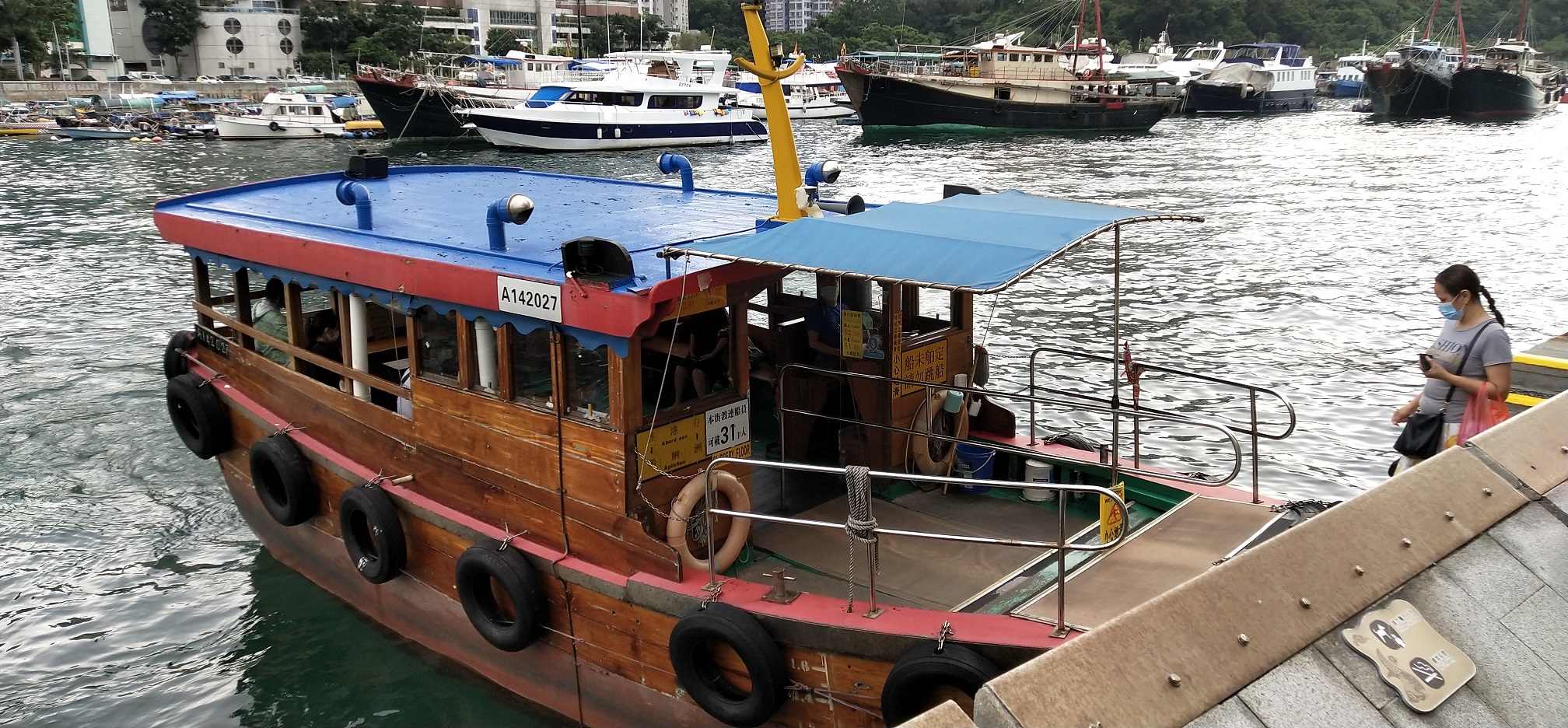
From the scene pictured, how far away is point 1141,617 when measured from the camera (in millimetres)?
3469

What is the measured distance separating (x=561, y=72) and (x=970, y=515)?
6020 centimetres

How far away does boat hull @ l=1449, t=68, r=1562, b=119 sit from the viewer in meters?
54.0

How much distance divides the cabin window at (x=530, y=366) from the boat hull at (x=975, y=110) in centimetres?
4776

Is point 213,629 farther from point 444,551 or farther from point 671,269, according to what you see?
point 671,269

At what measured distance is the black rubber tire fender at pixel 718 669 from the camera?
514cm

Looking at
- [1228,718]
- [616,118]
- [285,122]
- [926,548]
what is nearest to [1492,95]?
[616,118]

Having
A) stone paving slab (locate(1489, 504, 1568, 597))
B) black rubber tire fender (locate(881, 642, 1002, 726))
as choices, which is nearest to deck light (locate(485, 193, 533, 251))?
black rubber tire fender (locate(881, 642, 1002, 726))

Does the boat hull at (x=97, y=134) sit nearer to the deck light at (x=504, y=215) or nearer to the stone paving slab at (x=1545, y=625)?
the deck light at (x=504, y=215)

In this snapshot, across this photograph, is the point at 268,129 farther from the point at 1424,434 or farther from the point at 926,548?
the point at 1424,434

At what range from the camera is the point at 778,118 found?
6500 millimetres

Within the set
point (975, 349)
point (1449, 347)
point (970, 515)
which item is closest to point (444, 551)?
point (970, 515)

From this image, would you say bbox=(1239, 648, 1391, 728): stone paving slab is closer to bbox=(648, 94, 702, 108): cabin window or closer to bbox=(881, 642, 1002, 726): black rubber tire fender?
bbox=(881, 642, 1002, 726): black rubber tire fender

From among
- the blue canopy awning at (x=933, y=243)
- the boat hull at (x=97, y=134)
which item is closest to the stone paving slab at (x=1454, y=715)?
the blue canopy awning at (x=933, y=243)

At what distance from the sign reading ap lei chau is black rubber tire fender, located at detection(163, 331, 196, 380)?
4852mm
